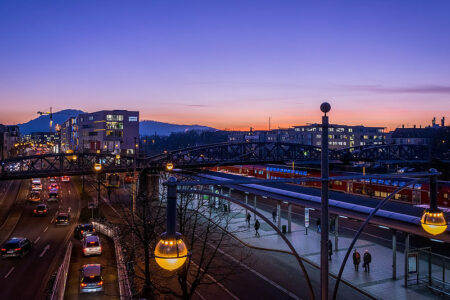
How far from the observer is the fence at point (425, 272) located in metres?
19.8

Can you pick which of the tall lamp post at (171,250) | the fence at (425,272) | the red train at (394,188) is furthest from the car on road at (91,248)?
the tall lamp post at (171,250)

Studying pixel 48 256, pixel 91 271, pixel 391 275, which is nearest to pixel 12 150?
pixel 48 256

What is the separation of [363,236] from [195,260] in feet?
50.6

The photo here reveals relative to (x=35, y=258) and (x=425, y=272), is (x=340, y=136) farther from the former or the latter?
(x=35, y=258)

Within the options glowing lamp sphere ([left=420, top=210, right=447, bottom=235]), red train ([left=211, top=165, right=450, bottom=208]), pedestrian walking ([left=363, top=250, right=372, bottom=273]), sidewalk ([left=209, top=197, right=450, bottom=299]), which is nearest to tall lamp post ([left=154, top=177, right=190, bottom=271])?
glowing lamp sphere ([left=420, top=210, right=447, bottom=235])

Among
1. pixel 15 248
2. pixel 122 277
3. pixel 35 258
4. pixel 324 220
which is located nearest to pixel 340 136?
pixel 35 258

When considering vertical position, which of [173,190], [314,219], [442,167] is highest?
[173,190]

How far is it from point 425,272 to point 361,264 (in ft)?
13.8

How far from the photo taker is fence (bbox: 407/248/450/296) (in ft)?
64.9

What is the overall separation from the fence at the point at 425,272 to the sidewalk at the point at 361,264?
1.26 feet

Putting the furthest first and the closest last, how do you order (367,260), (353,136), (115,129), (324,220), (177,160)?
1. (353,136)
2. (115,129)
3. (177,160)
4. (367,260)
5. (324,220)

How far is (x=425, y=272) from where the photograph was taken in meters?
21.0

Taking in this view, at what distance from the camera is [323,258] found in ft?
19.3

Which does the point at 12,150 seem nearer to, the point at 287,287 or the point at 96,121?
the point at 96,121
